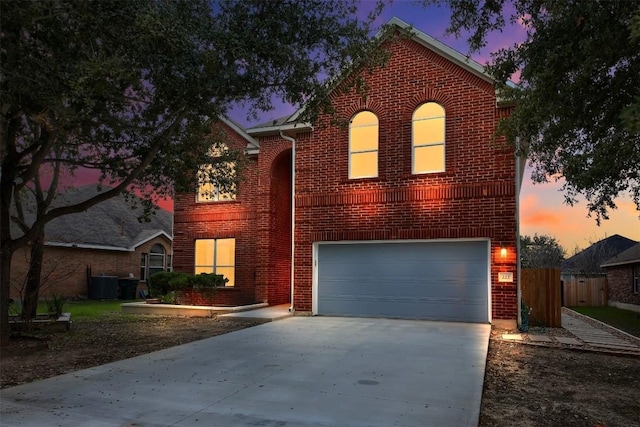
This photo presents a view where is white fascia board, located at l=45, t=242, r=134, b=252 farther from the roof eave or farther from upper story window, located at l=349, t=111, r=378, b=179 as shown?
the roof eave

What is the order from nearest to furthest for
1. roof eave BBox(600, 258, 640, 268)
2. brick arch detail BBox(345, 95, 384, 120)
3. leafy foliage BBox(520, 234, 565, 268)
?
brick arch detail BBox(345, 95, 384, 120)
roof eave BBox(600, 258, 640, 268)
leafy foliage BBox(520, 234, 565, 268)

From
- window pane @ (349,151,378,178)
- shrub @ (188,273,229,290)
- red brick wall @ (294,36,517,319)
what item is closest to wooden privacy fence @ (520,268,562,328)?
red brick wall @ (294,36,517,319)

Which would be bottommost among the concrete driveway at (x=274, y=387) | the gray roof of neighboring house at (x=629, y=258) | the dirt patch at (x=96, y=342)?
the dirt patch at (x=96, y=342)

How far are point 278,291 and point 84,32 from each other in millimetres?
12183

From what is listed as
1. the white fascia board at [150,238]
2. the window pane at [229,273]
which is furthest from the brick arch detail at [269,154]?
the white fascia board at [150,238]

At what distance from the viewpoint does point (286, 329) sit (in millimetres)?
11805

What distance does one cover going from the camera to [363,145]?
14312 mm

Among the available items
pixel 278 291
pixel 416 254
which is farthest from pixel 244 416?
pixel 278 291

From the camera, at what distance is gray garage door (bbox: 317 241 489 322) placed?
42.9 feet

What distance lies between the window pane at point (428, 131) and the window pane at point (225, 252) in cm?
784

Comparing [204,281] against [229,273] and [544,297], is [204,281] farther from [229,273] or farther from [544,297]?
[544,297]

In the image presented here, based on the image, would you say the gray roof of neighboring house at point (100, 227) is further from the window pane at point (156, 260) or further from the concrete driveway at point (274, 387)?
the concrete driveway at point (274, 387)

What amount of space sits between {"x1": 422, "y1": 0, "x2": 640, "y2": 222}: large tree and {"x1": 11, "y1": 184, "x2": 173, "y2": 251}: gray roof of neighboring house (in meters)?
18.0

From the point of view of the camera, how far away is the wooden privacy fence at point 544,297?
13570 millimetres
